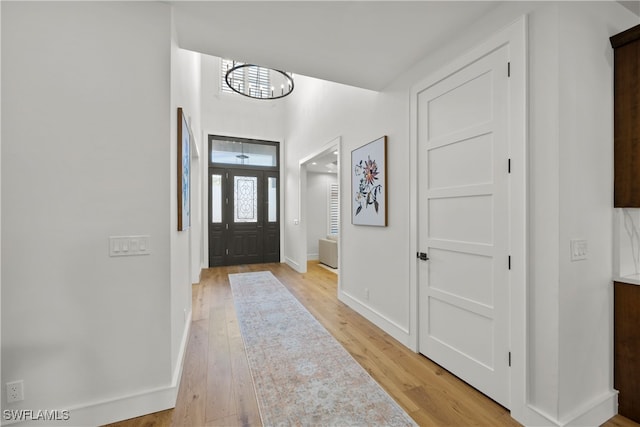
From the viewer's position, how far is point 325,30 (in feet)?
6.69

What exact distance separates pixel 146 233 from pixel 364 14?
80.2 inches

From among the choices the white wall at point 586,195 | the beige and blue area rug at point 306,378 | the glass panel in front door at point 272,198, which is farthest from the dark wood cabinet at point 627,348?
the glass panel in front door at point 272,198

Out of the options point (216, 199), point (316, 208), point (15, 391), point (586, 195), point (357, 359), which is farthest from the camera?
point (316, 208)

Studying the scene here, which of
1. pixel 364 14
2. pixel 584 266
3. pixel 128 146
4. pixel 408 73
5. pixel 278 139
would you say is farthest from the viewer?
pixel 278 139

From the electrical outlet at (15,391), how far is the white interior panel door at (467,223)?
2.68 metres

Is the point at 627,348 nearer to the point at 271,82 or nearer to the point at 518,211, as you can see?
the point at 518,211

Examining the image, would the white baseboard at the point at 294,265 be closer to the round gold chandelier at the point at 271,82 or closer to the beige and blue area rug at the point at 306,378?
the beige and blue area rug at the point at 306,378

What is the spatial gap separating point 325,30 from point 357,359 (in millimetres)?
2629

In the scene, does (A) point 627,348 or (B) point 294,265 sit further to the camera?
(B) point 294,265

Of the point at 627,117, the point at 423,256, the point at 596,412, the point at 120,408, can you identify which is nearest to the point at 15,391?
the point at 120,408

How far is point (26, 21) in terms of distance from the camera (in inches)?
58.9

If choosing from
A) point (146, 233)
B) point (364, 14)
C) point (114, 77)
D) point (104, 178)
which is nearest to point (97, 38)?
point (114, 77)

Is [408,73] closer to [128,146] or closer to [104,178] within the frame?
[128,146]

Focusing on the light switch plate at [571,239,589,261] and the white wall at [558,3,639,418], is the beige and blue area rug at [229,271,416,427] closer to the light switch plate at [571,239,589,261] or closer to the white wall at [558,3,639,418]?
the white wall at [558,3,639,418]
